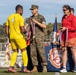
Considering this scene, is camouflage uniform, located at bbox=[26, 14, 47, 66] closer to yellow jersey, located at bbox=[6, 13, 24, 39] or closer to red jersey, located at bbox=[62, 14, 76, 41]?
yellow jersey, located at bbox=[6, 13, 24, 39]

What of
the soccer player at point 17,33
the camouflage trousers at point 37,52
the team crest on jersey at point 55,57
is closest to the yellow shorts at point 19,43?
the soccer player at point 17,33

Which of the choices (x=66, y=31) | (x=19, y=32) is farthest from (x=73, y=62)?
(x=19, y=32)

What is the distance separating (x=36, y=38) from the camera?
404 inches

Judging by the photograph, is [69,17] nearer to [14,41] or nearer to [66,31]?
[66,31]

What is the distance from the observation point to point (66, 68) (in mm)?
10562

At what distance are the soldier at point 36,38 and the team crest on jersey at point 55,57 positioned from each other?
330mm

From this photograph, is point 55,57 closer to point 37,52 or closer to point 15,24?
point 37,52

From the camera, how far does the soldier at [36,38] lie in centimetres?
1026

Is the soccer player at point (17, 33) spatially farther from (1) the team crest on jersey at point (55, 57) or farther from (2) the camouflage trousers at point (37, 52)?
(1) the team crest on jersey at point (55, 57)

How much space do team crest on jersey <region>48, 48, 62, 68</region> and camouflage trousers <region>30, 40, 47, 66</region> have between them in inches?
13.0

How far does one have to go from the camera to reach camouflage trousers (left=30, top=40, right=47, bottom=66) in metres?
10.3

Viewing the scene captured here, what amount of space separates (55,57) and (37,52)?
566 mm

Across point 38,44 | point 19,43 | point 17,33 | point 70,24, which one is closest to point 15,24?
point 17,33

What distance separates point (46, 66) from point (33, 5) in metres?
1.68
